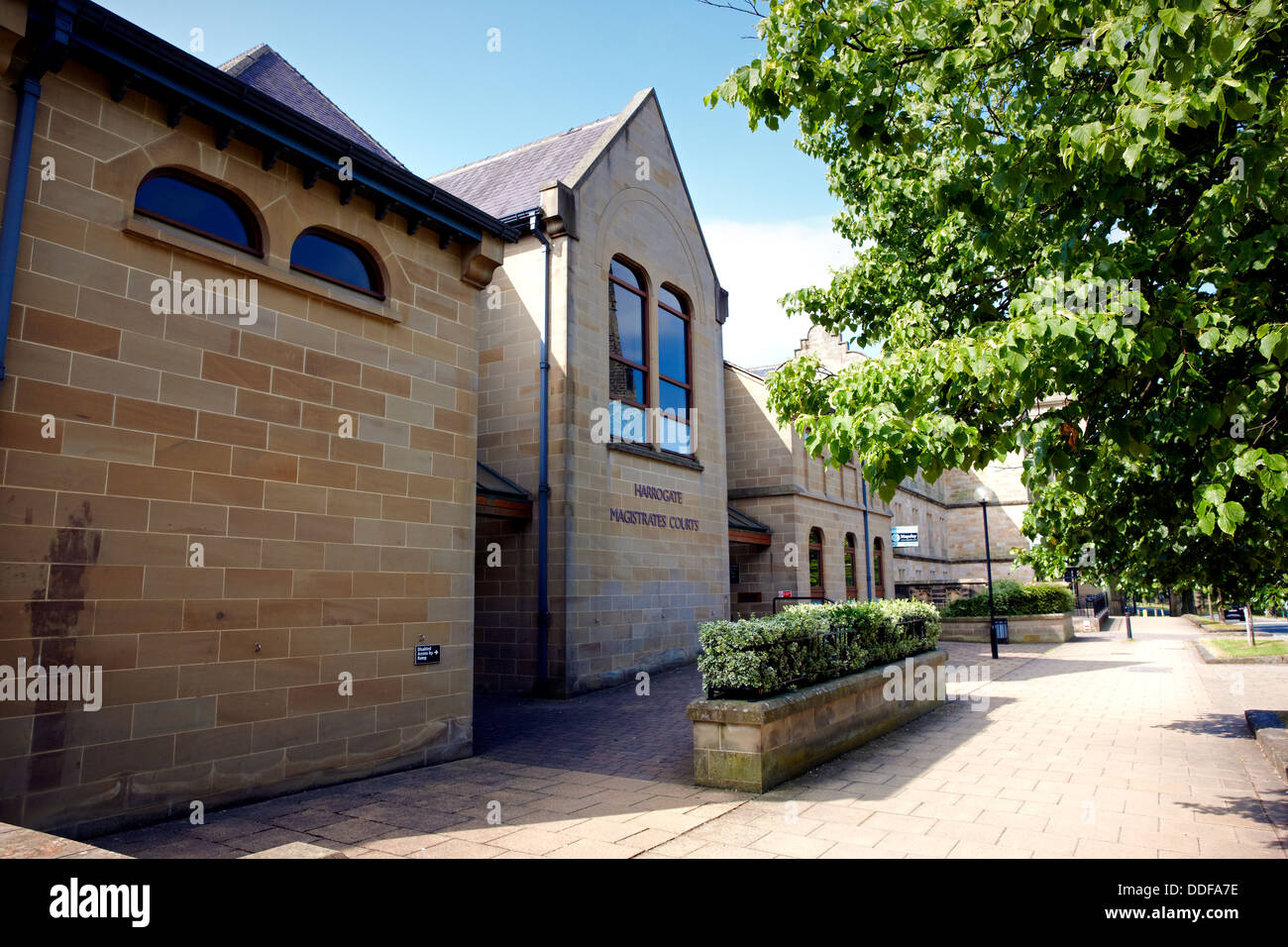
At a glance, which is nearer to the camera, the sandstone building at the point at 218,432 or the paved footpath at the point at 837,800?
the paved footpath at the point at 837,800

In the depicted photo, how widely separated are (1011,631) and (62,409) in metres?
24.1

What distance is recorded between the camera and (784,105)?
16.7 feet

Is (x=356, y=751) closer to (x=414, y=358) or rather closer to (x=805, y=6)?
(x=414, y=358)

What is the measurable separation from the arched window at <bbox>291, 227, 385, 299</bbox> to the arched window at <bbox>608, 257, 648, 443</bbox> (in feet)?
22.9

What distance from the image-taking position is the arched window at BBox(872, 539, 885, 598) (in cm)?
2708

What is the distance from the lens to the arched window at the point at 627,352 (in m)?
15.5

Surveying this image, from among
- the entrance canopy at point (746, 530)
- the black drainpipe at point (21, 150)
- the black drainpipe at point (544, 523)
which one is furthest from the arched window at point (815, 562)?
the black drainpipe at point (21, 150)

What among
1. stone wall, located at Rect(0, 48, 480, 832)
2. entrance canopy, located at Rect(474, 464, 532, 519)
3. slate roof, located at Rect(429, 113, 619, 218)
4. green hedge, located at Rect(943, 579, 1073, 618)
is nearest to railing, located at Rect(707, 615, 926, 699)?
stone wall, located at Rect(0, 48, 480, 832)

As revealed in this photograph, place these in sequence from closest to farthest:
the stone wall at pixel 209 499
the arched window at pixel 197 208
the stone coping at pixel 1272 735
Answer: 1. the stone wall at pixel 209 499
2. the arched window at pixel 197 208
3. the stone coping at pixel 1272 735

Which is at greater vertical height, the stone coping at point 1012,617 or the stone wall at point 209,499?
the stone wall at point 209,499

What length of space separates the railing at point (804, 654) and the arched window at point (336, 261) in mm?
5664

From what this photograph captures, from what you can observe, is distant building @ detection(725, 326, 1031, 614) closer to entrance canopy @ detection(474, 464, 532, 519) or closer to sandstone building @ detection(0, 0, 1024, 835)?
entrance canopy @ detection(474, 464, 532, 519)

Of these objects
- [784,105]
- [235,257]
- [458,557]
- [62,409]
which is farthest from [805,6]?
[458,557]

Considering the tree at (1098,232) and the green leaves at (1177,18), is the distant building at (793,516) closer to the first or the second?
the tree at (1098,232)
